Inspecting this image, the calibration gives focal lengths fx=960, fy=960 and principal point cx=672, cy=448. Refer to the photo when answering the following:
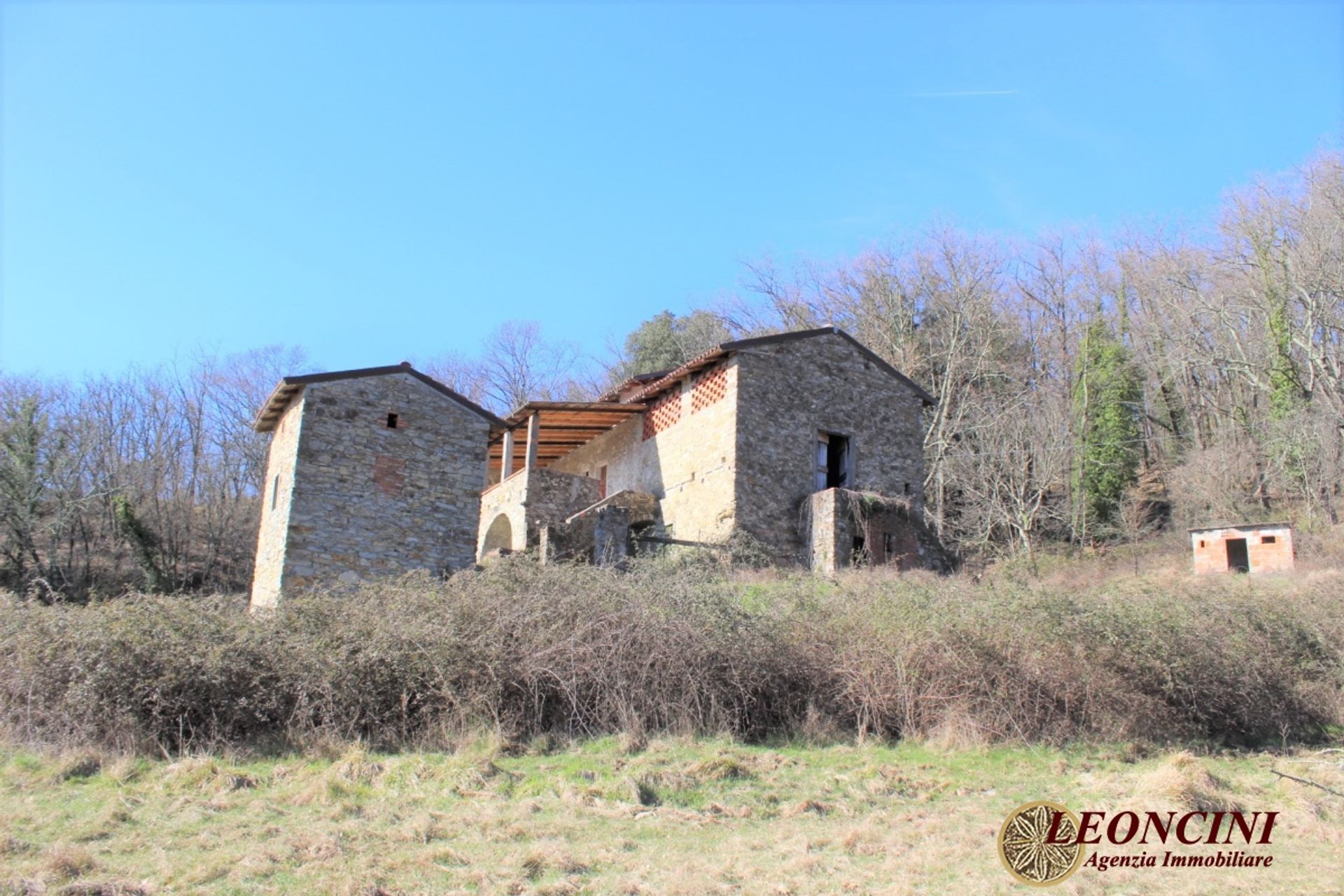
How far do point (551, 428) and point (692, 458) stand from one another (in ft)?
16.6

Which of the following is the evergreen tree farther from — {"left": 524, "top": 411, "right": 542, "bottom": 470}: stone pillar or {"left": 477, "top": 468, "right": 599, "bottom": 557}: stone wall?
{"left": 524, "top": 411, "right": 542, "bottom": 470}: stone pillar

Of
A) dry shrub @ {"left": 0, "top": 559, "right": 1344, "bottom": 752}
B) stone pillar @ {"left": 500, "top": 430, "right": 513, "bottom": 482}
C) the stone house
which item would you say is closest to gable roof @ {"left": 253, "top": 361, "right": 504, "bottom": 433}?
the stone house

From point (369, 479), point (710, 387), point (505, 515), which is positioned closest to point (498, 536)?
point (505, 515)

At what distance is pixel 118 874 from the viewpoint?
597 centimetres

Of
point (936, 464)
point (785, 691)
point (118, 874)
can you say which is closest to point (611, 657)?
point (785, 691)

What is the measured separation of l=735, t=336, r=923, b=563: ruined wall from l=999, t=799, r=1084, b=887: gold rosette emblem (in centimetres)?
1048

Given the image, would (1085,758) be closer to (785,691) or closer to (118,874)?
(785,691)

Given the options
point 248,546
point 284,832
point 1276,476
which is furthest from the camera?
point 248,546

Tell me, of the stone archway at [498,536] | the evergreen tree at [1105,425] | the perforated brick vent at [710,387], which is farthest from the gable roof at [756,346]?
the evergreen tree at [1105,425]

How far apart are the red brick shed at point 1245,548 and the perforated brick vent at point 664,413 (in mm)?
11235

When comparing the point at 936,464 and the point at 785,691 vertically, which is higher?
the point at 936,464

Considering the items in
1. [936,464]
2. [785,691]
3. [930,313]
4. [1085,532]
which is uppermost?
[930,313]

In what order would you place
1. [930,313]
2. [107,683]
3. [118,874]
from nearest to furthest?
[118,874] → [107,683] → [930,313]

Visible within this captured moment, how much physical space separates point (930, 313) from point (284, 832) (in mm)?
27732
